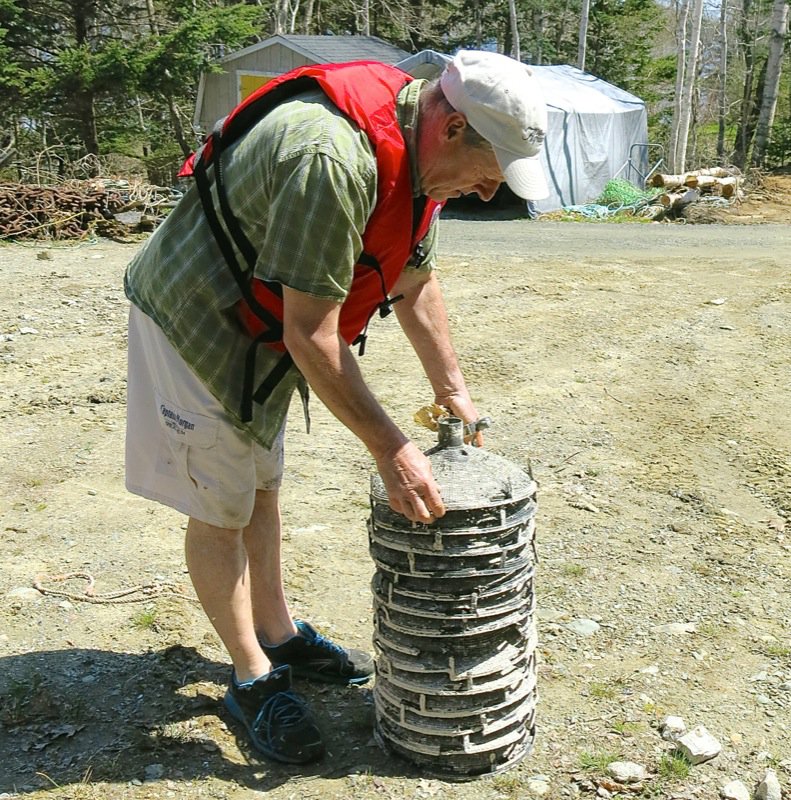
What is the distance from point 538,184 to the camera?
2.35 meters

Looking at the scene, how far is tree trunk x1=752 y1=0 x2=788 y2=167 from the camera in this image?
2320 centimetres

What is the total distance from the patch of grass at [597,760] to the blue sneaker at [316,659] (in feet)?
2.60

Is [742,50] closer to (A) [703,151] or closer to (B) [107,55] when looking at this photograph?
(A) [703,151]

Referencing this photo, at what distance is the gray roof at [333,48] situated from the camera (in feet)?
75.4

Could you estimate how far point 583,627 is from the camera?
3.52m

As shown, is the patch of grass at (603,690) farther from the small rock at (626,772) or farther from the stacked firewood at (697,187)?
the stacked firewood at (697,187)

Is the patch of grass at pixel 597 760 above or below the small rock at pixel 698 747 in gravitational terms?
below

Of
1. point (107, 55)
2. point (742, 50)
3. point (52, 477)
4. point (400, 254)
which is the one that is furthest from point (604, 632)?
point (742, 50)

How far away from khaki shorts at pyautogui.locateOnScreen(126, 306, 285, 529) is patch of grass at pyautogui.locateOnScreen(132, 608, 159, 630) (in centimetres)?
95

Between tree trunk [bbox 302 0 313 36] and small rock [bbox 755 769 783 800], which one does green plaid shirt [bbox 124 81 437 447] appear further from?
tree trunk [bbox 302 0 313 36]

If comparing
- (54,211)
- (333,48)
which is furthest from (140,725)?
(333,48)

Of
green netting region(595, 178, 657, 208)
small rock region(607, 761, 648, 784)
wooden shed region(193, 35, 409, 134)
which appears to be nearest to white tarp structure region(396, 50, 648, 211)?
green netting region(595, 178, 657, 208)

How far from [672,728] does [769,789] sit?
1.12ft

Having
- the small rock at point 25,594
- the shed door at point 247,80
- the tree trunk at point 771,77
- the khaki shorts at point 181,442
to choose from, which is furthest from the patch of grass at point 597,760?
the tree trunk at point 771,77
